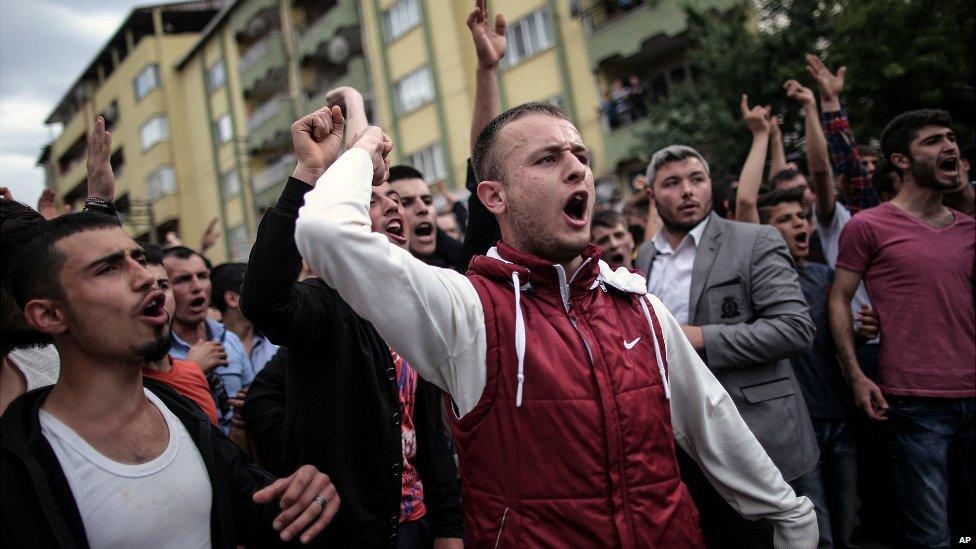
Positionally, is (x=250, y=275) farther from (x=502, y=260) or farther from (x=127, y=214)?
(x=127, y=214)

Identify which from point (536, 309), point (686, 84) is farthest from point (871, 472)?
point (686, 84)

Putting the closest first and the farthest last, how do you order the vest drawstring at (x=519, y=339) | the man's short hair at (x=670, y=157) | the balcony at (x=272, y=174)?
the vest drawstring at (x=519, y=339) → the man's short hair at (x=670, y=157) → the balcony at (x=272, y=174)

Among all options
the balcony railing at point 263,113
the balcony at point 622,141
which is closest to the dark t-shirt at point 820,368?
the balcony at point 622,141

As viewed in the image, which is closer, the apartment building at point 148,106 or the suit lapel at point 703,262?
the suit lapel at point 703,262

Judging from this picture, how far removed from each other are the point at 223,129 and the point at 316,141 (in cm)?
3253

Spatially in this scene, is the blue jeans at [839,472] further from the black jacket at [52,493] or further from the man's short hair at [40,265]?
Result: the man's short hair at [40,265]

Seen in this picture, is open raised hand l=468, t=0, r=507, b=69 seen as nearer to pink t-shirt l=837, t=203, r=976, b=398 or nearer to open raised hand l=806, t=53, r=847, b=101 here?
pink t-shirt l=837, t=203, r=976, b=398

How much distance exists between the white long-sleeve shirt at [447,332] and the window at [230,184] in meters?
30.9

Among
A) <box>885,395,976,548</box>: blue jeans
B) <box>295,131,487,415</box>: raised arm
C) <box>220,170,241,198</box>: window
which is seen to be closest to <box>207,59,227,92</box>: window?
<box>220,170,241,198</box>: window

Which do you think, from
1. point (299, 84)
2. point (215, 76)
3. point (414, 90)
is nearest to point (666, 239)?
point (414, 90)

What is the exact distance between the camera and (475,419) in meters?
1.90

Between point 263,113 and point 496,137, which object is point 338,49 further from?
point 496,137

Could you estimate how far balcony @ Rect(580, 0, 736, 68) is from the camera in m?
15.6

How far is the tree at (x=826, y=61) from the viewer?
7.89 m
